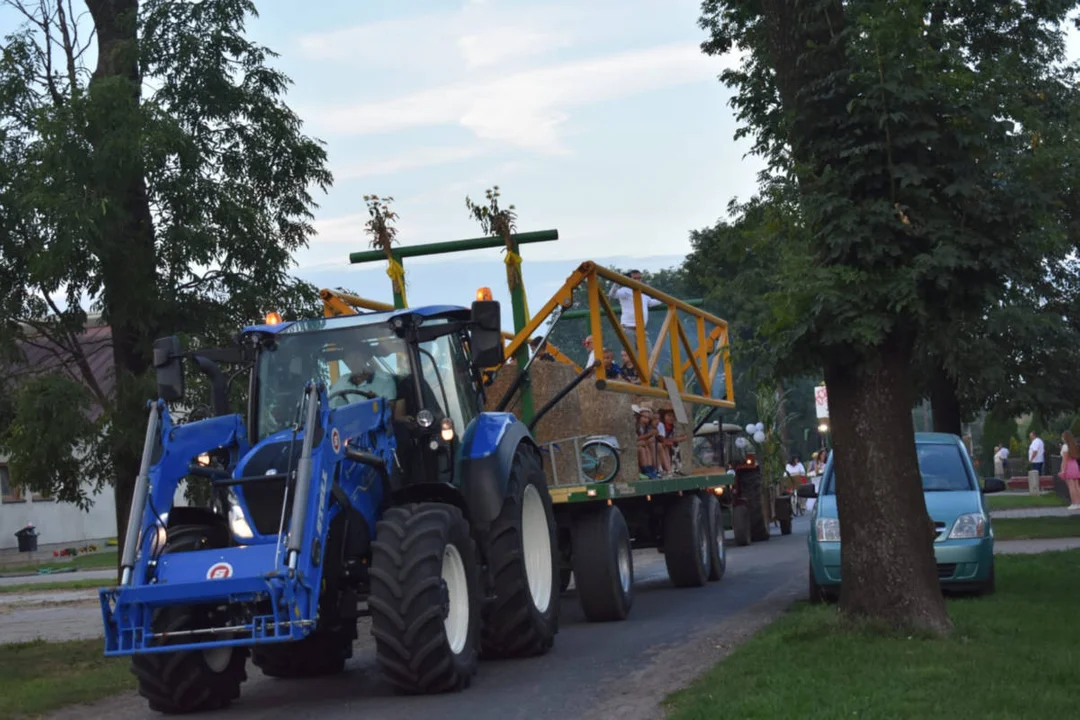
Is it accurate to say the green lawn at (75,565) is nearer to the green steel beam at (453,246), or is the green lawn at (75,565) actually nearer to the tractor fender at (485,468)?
the green steel beam at (453,246)

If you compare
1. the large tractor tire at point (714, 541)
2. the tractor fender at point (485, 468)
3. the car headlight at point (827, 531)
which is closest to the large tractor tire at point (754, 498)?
the large tractor tire at point (714, 541)

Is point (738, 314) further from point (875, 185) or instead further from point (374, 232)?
point (374, 232)

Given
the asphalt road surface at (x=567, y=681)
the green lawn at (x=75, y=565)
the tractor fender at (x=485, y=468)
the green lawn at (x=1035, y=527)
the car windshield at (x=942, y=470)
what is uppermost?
the tractor fender at (x=485, y=468)

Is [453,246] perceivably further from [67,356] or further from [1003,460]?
[1003,460]

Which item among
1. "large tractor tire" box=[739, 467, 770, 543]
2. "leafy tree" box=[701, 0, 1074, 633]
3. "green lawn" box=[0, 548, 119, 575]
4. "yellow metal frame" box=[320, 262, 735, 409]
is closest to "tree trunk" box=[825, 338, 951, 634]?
"leafy tree" box=[701, 0, 1074, 633]

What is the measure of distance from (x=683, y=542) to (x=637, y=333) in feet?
11.6

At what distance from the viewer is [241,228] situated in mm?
14891

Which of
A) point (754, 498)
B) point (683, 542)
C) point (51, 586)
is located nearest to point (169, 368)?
point (683, 542)

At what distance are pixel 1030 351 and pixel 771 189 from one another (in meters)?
18.5

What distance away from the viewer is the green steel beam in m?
15.4

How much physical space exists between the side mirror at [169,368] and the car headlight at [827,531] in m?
6.23

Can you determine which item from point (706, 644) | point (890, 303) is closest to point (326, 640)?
point (706, 644)

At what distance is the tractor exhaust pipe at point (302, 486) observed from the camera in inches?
388

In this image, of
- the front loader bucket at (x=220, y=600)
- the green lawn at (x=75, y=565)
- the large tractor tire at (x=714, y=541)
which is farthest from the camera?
the green lawn at (x=75, y=565)
